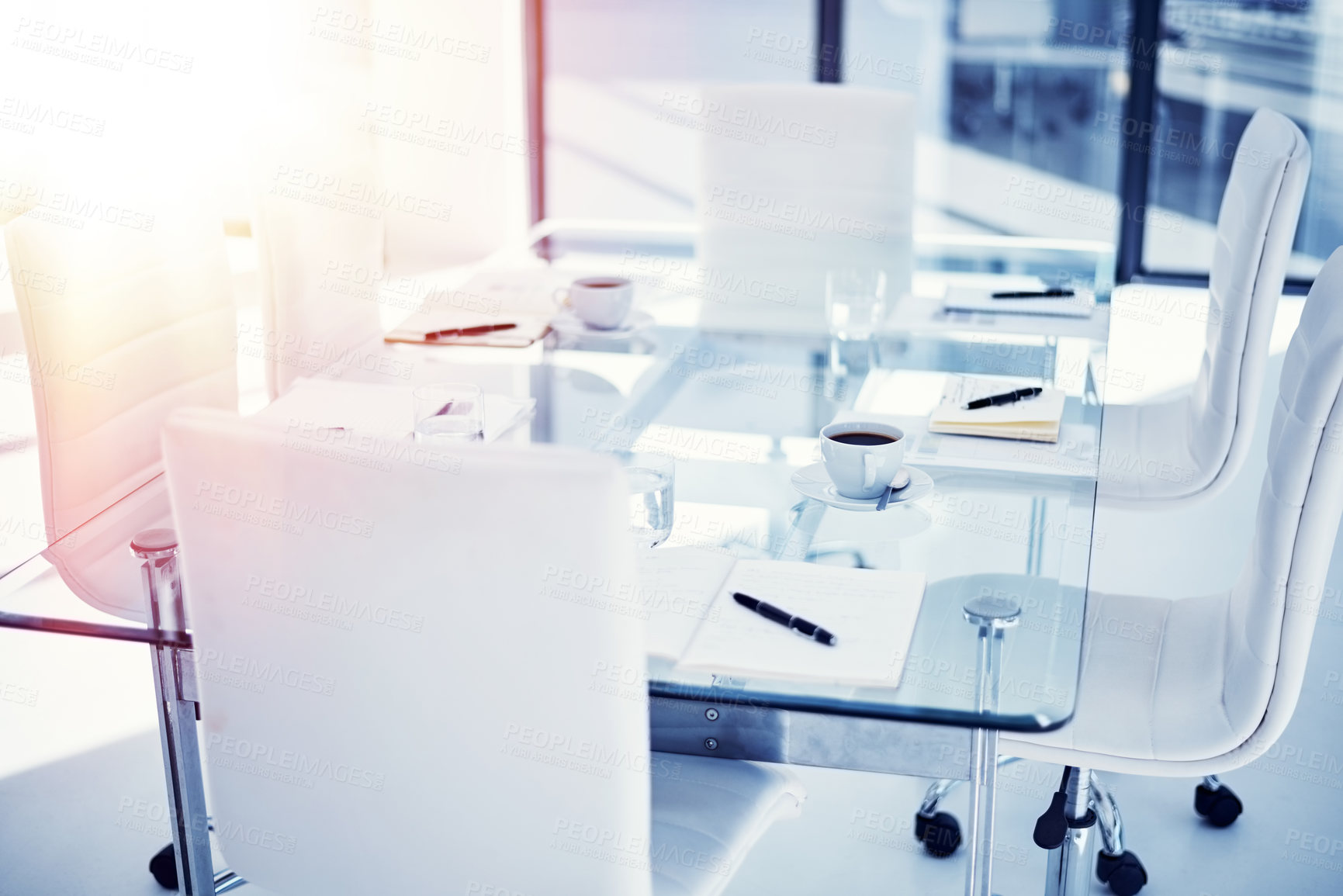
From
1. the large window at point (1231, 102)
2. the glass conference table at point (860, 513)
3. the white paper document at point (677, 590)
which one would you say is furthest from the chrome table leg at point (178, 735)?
the large window at point (1231, 102)

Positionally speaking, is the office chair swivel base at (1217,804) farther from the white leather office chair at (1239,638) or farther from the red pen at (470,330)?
the red pen at (470,330)

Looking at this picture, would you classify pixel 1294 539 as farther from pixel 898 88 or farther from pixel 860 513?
pixel 898 88

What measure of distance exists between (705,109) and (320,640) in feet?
6.13

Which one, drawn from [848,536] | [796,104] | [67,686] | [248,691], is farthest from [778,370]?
[67,686]

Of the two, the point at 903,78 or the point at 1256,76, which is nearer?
the point at 1256,76

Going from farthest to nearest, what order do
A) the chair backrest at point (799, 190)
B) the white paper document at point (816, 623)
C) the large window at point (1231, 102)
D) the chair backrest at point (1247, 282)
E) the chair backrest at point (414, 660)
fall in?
the large window at point (1231, 102) < the chair backrest at point (799, 190) < the chair backrest at point (1247, 282) < the white paper document at point (816, 623) < the chair backrest at point (414, 660)

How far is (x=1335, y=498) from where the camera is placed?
4.55ft

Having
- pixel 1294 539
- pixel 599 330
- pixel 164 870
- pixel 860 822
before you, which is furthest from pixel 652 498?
pixel 164 870

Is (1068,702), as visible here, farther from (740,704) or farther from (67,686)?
(67,686)

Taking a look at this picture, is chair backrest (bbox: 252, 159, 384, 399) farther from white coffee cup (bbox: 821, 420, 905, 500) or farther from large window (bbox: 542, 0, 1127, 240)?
large window (bbox: 542, 0, 1127, 240)

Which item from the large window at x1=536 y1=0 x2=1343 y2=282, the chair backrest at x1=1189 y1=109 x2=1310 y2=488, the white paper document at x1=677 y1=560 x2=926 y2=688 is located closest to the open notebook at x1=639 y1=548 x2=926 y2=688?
the white paper document at x1=677 y1=560 x2=926 y2=688

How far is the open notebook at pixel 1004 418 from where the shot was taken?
175 cm

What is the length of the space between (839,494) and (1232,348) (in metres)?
0.89

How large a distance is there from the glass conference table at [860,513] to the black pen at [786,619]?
0.22 ft
